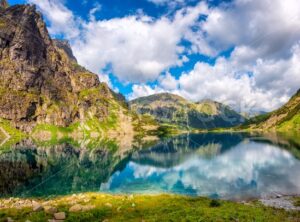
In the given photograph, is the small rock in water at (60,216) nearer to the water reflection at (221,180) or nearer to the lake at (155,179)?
the lake at (155,179)

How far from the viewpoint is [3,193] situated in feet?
256

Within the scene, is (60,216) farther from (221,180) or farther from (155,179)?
(155,179)

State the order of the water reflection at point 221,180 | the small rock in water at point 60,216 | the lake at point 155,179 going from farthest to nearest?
the lake at point 155,179, the water reflection at point 221,180, the small rock in water at point 60,216

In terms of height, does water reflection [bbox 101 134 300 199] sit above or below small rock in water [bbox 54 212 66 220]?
below

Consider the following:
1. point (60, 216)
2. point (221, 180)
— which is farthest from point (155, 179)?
point (60, 216)

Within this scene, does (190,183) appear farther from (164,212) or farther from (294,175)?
(164,212)

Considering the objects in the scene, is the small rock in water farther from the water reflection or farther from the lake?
the water reflection

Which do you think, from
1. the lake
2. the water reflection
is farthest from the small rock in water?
the water reflection

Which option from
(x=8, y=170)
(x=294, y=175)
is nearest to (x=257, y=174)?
(x=294, y=175)

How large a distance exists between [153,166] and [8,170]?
2631 inches

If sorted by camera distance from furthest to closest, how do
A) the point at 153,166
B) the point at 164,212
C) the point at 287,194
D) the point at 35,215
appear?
the point at 153,166 < the point at 287,194 < the point at 164,212 < the point at 35,215

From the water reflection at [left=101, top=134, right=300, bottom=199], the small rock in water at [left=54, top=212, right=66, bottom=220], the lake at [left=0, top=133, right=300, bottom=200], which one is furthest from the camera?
the lake at [left=0, top=133, right=300, bottom=200]

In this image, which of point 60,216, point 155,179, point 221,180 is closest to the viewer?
point 60,216

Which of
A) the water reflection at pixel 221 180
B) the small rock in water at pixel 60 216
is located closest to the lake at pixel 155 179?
the water reflection at pixel 221 180
